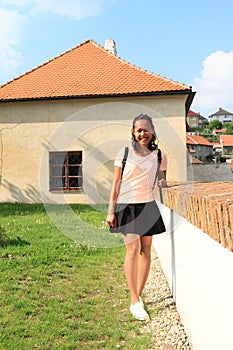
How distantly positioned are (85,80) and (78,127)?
207 cm

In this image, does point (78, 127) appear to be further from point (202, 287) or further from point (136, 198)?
point (202, 287)

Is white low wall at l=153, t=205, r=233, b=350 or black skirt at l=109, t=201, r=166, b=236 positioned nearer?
white low wall at l=153, t=205, r=233, b=350

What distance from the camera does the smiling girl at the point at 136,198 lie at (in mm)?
3639

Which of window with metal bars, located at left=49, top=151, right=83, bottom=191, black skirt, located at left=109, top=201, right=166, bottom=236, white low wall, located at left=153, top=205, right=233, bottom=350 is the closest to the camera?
white low wall, located at left=153, top=205, right=233, bottom=350

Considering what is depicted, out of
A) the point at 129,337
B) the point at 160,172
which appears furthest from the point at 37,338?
the point at 160,172

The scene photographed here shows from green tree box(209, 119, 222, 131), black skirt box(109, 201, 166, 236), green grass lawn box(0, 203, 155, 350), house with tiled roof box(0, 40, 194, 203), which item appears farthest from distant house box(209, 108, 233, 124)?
black skirt box(109, 201, 166, 236)

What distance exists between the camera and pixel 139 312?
3801 millimetres

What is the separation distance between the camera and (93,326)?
3697 mm

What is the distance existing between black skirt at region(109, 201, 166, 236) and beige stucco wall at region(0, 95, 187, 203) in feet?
36.3

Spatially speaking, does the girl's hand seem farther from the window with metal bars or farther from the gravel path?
the window with metal bars

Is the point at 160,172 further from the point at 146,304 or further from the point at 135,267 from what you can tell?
the point at 146,304

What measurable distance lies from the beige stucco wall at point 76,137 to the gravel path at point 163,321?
10.1m

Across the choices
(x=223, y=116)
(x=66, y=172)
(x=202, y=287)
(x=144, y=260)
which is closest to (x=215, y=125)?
(x=223, y=116)

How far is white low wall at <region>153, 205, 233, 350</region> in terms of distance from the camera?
2001 millimetres
